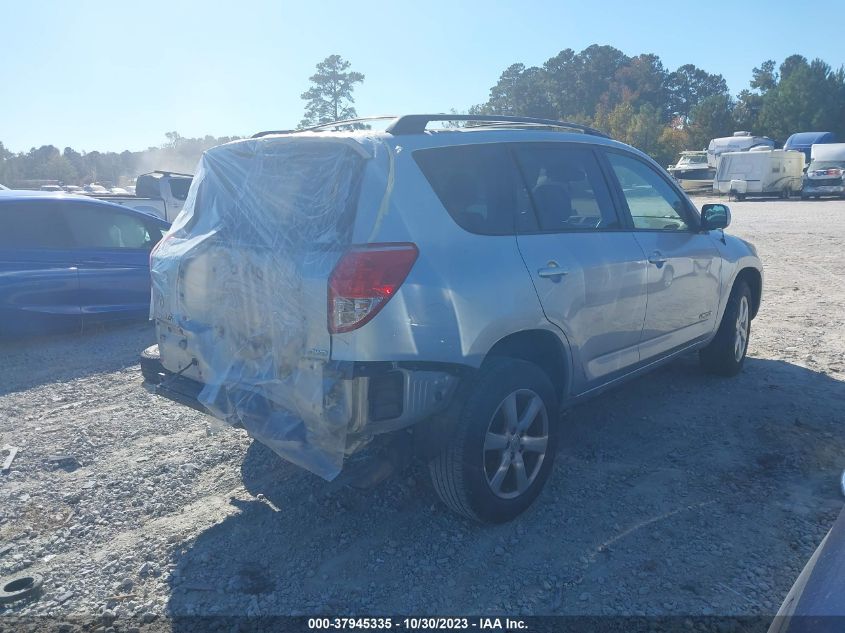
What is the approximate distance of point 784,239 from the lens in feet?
53.5

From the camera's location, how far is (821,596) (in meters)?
1.92

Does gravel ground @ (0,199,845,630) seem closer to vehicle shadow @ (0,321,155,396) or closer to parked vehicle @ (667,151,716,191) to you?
vehicle shadow @ (0,321,155,396)

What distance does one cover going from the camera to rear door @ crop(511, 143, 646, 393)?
382cm

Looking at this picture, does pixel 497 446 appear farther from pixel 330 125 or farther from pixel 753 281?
Result: pixel 753 281

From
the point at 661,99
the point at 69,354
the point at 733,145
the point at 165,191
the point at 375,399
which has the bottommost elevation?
the point at 69,354

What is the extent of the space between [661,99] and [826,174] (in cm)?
5731

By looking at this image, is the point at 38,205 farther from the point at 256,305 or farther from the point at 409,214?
the point at 409,214

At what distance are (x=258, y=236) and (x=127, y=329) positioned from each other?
5.29 meters

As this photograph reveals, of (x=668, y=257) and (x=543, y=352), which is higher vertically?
(x=668, y=257)

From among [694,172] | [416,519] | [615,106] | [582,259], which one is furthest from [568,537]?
[615,106]

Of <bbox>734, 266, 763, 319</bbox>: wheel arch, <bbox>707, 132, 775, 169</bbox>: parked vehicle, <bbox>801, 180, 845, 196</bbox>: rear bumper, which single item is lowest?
<bbox>734, 266, 763, 319</bbox>: wheel arch

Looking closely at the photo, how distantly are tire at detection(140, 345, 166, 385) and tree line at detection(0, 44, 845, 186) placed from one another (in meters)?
25.7

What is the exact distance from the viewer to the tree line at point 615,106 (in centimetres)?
4219

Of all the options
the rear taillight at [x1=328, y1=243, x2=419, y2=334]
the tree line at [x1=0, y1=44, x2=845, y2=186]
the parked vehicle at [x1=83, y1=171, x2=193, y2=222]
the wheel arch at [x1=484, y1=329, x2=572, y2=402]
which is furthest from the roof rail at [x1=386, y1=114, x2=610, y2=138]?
the tree line at [x1=0, y1=44, x2=845, y2=186]
